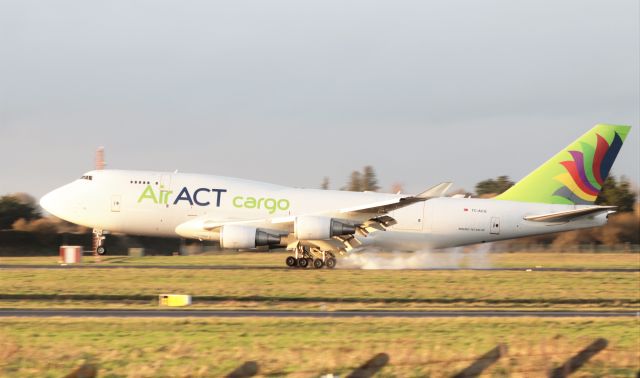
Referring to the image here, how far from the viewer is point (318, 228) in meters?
38.5

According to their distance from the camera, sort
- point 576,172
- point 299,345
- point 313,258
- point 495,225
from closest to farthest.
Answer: point 299,345 < point 313,258 < point 495,225 < point 576,172

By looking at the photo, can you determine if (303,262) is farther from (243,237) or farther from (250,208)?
(243,237)

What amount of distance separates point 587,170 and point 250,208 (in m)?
17.5

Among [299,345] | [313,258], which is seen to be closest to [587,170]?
[313,258]

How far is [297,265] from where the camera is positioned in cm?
4147

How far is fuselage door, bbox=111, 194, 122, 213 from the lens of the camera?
137 feet

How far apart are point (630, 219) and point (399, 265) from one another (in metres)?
36.8

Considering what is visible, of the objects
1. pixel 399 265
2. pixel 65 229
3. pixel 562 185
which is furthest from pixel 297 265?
pixel 65 229

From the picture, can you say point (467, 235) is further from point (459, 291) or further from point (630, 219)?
point (630, 219)

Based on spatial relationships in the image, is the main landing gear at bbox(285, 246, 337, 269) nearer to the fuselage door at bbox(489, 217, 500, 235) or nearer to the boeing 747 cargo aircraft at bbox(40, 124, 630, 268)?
the boeing 747 cargo aircraft at bbox(40, 124, 630, 268)

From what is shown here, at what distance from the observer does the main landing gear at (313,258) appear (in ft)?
135

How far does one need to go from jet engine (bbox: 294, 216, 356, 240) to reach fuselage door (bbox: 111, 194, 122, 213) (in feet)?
29.6

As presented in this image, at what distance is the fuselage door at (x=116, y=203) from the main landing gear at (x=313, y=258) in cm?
874

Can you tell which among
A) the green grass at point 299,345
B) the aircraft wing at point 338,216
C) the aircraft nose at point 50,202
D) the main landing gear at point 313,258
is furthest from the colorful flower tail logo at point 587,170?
the aircraft nose at point 50,202
